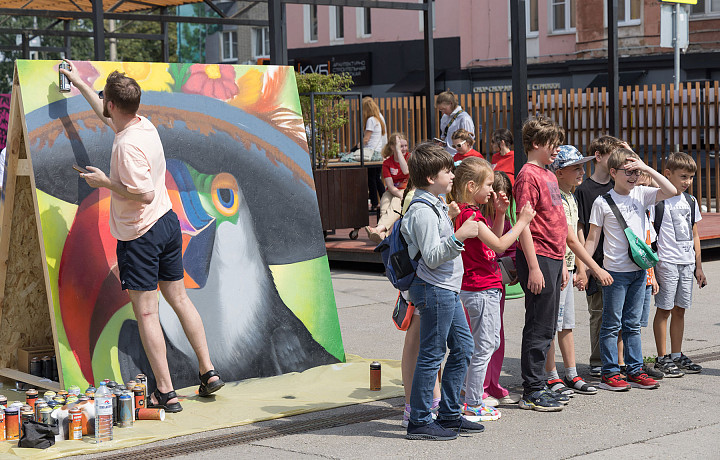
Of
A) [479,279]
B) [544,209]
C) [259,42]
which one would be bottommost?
[479,279]

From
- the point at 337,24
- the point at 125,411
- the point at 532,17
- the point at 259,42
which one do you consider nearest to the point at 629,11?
the point at 532,17

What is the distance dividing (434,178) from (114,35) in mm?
15354

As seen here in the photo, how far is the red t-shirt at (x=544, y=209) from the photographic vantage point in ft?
19.7

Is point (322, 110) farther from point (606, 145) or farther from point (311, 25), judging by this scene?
point (311, 25)

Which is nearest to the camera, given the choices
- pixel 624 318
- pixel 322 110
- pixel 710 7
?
pixel 624 318

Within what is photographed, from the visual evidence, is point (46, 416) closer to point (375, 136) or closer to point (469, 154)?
point (469, 154)

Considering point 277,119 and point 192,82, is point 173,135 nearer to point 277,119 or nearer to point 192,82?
point 192,82

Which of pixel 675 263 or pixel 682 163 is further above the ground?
pixel 682 163

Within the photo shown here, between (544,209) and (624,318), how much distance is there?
1153 mm

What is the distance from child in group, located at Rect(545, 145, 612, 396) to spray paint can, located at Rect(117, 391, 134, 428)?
260 centimetres

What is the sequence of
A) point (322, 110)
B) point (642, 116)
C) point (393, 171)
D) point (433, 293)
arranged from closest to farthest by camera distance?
point (433, 293)
point (393, 171)
point (322, 110)
point (642, 116)

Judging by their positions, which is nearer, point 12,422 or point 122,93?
point 12,422

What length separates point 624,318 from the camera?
6.65 meters

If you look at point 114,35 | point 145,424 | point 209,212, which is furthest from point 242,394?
point 114,35
